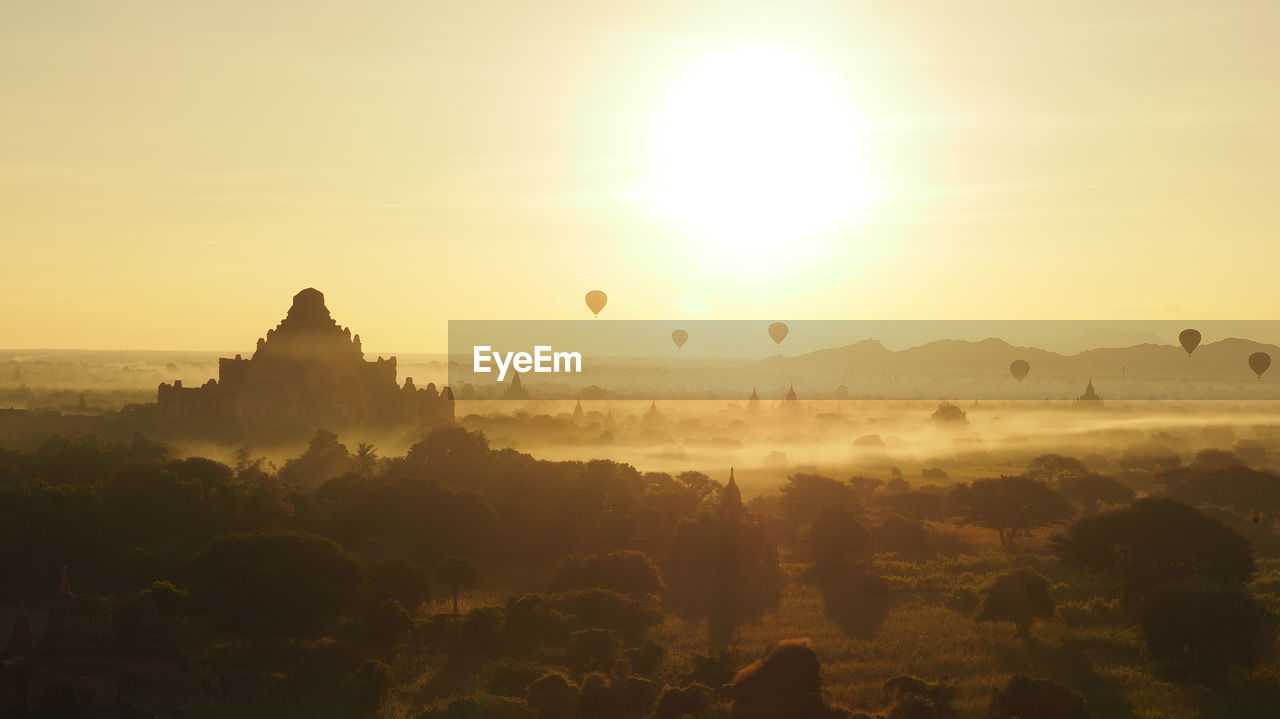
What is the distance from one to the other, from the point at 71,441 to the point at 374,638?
51896 millimetres

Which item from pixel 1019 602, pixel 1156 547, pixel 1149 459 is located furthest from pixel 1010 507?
pixel 1149 459

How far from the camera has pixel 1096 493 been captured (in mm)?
106188

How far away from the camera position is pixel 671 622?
5953 cm

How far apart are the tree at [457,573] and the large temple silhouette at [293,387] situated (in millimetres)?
68738

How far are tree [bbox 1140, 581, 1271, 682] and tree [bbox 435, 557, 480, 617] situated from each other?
1183 inches

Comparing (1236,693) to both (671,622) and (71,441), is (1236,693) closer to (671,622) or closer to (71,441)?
(671,622)

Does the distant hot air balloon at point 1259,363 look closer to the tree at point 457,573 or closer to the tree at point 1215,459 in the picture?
the tree at point 1215,459

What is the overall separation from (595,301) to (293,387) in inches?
1629

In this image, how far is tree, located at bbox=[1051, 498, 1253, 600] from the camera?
64.4m

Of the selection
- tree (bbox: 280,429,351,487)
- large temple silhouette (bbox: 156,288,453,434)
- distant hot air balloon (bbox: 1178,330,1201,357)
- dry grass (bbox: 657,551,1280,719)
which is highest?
distant hot air balloon (bbox: 1178,330,1201,357)

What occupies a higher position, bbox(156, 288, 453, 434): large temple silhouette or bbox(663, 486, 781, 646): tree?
bbox(156, 288, 453, 434): large temple silhouette

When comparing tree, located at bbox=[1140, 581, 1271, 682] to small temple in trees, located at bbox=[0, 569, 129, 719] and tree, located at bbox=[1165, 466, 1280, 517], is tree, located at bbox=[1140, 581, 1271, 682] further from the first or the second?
tree, located at bbox=[1165, 466, 1280, 517]

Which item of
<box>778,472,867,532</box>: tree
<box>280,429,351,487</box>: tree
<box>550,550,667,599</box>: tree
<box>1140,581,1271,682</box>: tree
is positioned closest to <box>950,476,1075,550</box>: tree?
<box>778,472,867,532</box>: tree

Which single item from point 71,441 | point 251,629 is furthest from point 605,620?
point 71,441
